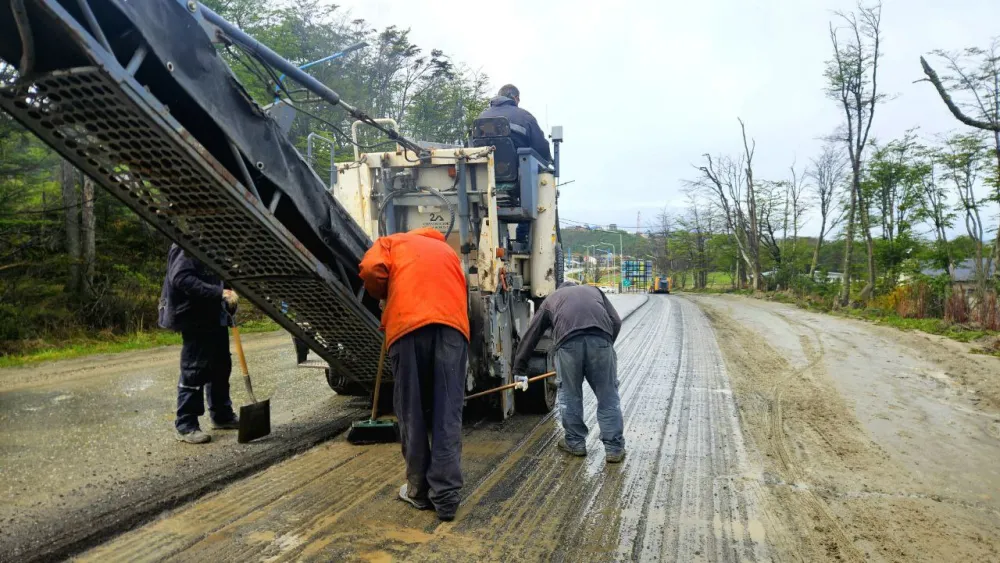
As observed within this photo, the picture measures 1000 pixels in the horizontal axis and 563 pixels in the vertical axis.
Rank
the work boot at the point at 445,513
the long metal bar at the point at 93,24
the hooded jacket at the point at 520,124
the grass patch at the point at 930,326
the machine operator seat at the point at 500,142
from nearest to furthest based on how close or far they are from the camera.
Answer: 1. the long metal bar at the point at 93,24
2. the work boot at the point at 445,513
3. the machine operator seat at the point at 500,142
4. the hooded jacket at the point at 520,124
5. the grass patch at the point at 930,326

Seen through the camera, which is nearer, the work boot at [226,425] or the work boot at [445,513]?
the work boot at [445,513]

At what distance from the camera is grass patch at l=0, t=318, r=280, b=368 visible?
972cm

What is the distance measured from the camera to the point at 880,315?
61.0ft

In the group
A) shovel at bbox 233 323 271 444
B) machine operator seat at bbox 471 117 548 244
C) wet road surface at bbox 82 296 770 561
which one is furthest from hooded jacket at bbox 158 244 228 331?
machine operator seat at bbox 471 117 548 244

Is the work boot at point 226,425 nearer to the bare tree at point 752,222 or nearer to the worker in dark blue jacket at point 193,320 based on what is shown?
the worker in dark blue jacket at point 193,320

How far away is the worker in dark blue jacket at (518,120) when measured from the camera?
692 cm

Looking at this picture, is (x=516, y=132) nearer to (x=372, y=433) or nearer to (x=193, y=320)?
(x=372, y=433)

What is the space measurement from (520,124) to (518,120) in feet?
0.20

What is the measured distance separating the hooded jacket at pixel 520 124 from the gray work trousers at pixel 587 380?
247 centimetres

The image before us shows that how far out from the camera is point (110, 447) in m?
5.12

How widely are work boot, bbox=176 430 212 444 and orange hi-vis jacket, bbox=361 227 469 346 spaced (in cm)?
220

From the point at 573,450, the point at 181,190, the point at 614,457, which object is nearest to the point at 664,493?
the point at 614,457

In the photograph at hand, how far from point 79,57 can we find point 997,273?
60.6ft

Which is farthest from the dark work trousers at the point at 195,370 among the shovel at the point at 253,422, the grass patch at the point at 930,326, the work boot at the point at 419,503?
the grass patch at the point at 930,326
